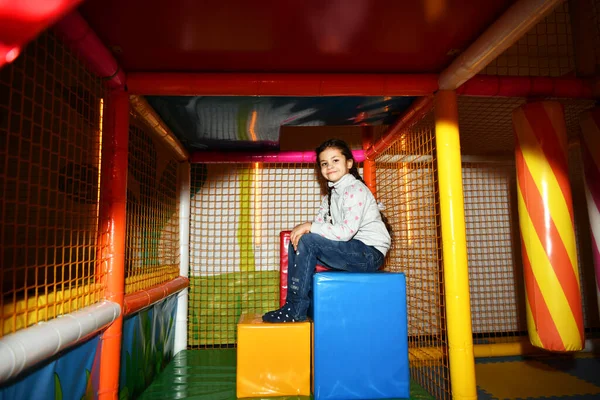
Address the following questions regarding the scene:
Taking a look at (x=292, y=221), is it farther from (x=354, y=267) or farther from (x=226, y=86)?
(x=226, y=86)

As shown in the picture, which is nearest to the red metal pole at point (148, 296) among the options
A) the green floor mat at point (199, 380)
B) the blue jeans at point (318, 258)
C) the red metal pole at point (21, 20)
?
the green floor mat at point (199, 380)

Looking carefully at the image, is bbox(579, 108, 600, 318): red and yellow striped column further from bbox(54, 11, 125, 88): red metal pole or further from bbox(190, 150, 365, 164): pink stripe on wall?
bbox(54, 11, 125, 88): red metal pole

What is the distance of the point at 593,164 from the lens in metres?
1.93

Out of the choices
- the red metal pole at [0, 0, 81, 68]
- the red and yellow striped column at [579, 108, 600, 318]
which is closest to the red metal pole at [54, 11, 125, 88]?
the red metal pole at [0, 0, 81, 68]

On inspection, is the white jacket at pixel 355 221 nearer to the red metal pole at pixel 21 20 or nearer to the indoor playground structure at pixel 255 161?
the indoor playground structure at pixel 255 161

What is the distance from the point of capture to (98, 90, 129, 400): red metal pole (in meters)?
1.37

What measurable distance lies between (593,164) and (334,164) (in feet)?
4.37

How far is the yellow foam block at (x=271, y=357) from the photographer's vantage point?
172cm

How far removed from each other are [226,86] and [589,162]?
6.17ft

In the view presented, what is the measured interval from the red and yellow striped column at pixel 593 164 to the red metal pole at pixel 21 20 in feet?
7.47

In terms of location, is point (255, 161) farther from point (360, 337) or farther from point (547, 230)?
point (547, 230)

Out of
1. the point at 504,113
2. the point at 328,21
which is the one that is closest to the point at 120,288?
the point at 328,21

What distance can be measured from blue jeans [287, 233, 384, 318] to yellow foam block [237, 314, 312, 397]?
12cm

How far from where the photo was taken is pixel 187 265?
268 cm
